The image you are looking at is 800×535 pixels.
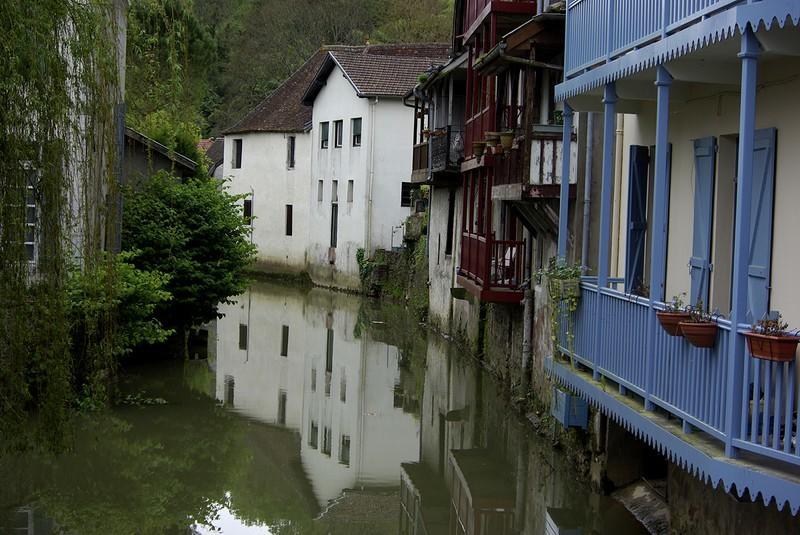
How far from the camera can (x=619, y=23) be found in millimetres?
11453

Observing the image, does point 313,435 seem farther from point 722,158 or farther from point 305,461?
point 722,158

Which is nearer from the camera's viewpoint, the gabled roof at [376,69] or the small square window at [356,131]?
the gabled roof at [376,69]

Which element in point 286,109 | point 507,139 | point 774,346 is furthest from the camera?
point 286,109

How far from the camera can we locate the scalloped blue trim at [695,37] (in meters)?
7.26

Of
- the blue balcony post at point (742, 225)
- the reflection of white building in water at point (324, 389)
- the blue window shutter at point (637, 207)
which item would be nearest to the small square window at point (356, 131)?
the reflection of white building in water at point (324, 389)

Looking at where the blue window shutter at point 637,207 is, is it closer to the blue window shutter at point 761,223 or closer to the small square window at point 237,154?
the blue window shutter at point 761,223

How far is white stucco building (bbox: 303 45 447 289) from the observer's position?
40216 mm

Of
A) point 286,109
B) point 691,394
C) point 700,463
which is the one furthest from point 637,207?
point 286,109

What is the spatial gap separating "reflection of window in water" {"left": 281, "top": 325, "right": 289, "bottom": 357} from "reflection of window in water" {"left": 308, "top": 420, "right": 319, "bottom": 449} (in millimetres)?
7277

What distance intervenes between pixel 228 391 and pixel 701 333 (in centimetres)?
1390

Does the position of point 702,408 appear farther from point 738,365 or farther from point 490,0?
point 490,0

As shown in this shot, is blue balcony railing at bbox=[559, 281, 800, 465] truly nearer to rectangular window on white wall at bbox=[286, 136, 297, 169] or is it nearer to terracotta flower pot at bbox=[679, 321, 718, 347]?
terracotta flower pot at bbox=[679, 321, 718, 347]

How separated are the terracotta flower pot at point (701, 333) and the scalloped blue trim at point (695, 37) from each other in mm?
2013

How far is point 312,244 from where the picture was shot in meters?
45.6
